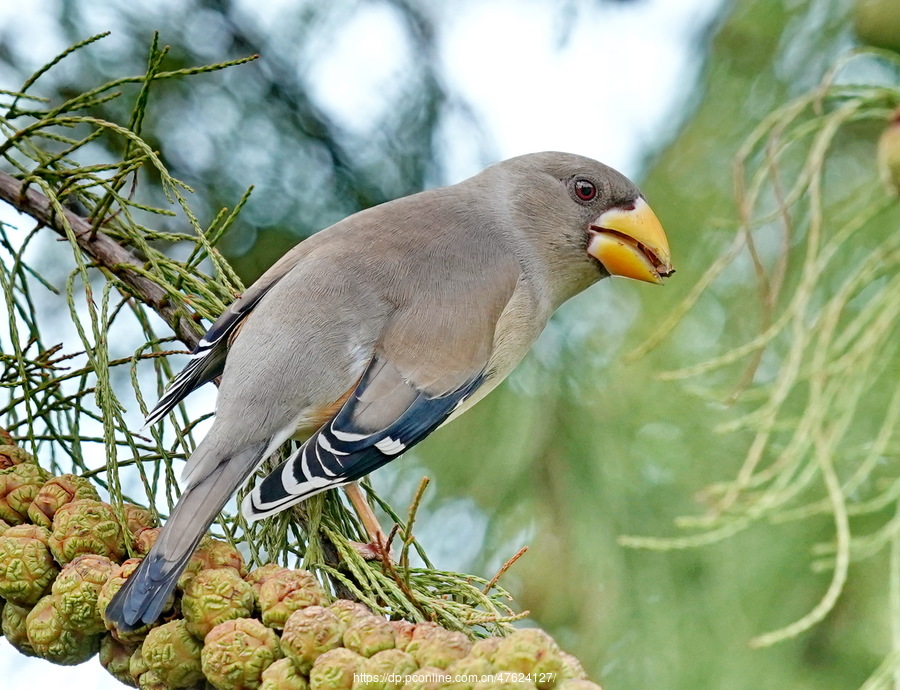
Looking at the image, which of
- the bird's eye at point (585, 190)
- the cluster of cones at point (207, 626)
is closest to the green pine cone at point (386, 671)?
the cluster of cones at point (207, 626)

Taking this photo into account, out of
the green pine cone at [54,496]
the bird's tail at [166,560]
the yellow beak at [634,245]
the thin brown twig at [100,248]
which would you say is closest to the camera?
the bird's tail at [166,560]

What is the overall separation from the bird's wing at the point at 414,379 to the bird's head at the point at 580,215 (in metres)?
0.31

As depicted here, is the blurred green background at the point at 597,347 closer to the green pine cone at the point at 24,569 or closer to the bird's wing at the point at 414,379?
the bird's wing at the point at 414,379

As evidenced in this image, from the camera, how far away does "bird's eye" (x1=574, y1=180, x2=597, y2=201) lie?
3027mm

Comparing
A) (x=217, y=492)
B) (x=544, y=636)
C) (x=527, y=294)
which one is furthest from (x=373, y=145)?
(x=544, y=636)

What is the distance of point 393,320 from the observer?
2.46 meters

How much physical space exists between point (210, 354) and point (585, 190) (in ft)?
4.37

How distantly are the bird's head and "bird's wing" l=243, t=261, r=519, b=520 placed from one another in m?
0.31

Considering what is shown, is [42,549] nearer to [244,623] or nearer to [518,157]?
[244,623]

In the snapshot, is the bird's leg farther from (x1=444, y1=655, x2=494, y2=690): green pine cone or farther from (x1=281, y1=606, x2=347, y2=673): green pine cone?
(x1=444, y1=655, x2=494, y2=690): green pine cone

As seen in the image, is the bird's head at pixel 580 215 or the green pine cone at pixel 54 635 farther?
the bird's head at pixel 580 215

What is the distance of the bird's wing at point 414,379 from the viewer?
2.13 metres

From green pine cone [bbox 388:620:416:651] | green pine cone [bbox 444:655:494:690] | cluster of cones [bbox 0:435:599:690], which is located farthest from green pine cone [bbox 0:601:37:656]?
green pine cone [bbox 444:655:494:690]

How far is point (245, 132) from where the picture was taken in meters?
3.47
